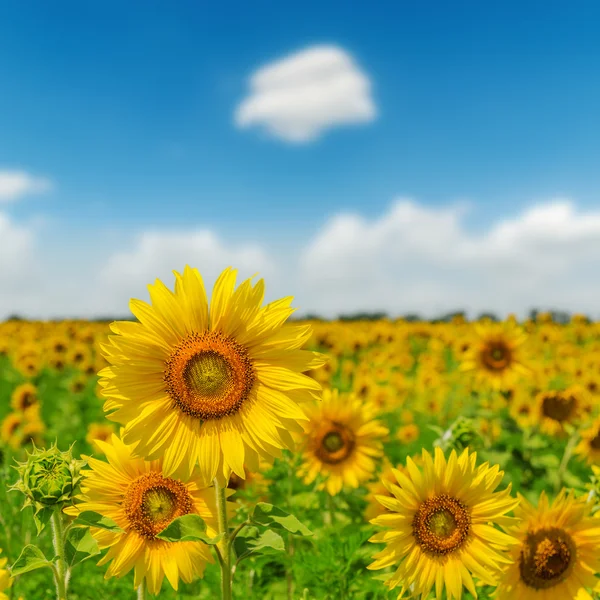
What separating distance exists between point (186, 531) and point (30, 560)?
0.49 m

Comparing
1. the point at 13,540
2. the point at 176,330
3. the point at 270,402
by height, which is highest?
the point at 176,330

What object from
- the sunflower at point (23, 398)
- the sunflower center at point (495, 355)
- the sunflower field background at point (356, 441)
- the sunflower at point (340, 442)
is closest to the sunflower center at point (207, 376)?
the sunflower field background at point (356, 441)

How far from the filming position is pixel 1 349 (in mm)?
16359

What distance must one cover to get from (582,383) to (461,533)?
7355mm

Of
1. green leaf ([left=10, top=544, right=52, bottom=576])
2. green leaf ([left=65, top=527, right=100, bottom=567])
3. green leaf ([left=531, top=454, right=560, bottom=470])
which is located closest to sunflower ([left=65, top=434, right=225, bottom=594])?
green leaf ([left=65, top=527, right=100, bottom=567])


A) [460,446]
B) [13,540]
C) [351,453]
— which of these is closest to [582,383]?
[351,453]

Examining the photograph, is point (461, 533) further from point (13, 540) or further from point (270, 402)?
point (13, 540)

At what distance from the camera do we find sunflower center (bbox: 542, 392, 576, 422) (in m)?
7.03

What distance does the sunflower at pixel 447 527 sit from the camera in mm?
2477

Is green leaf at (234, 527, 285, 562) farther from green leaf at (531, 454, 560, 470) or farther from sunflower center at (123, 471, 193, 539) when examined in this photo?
green leaf at (531, 454, 560, 470)

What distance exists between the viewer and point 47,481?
204cm

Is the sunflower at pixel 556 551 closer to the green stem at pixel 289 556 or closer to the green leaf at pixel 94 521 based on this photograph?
the green stem at pixel 289 556

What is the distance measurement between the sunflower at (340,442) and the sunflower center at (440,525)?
1.84 m

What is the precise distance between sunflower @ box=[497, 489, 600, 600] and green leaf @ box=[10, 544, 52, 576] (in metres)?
1.81
